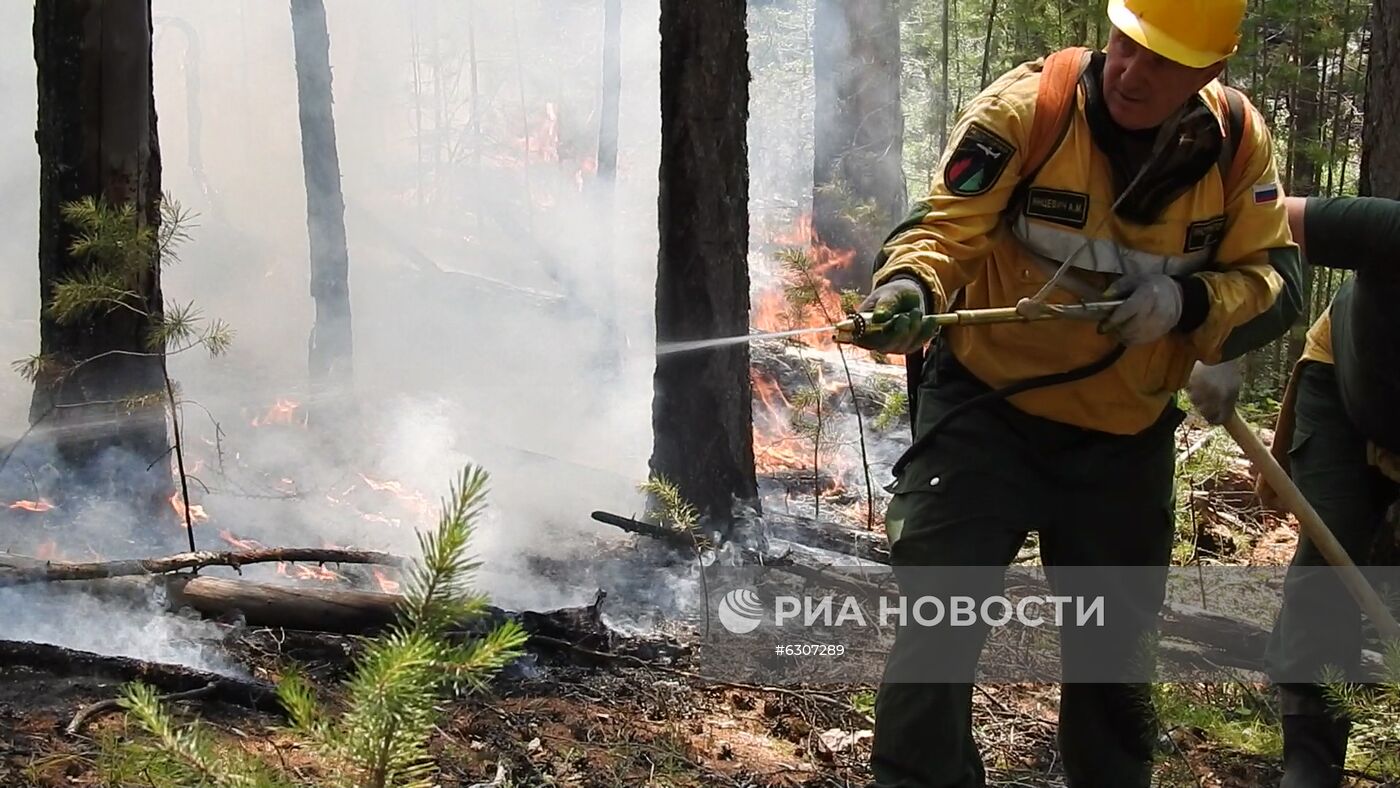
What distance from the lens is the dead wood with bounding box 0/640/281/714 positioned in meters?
4.07

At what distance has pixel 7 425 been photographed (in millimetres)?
8484

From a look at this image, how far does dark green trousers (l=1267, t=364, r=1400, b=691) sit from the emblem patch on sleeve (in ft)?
5.32

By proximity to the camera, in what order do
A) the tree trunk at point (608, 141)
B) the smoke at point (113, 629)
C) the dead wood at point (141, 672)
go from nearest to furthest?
the dead wood at point (141, 672) → the smoke at point (113, 629) → the tree trunk at point (608, 141)

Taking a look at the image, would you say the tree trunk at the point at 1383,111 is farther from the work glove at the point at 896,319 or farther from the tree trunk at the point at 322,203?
the tree trunk at the point at 322,203

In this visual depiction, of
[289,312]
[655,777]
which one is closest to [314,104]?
[289,312]

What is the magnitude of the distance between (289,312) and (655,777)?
14490 mm

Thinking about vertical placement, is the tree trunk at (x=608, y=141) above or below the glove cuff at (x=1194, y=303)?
above

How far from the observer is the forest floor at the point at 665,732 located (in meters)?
3.72

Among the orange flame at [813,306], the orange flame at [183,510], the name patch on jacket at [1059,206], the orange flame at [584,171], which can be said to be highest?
the orange flame at [584,171]

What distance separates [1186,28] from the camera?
298 centimetres

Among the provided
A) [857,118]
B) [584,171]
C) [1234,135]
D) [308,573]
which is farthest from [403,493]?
[584,171]

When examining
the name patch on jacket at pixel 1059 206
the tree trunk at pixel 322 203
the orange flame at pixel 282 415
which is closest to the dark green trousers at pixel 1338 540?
the name patch on jacket at pixel 1059 206

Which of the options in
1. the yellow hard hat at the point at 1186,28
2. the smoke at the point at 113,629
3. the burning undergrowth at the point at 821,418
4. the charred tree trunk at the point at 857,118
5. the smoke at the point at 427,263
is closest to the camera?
the yellow hard hat at the point at 1186,28

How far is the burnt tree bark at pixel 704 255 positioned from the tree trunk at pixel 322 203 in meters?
6.97
